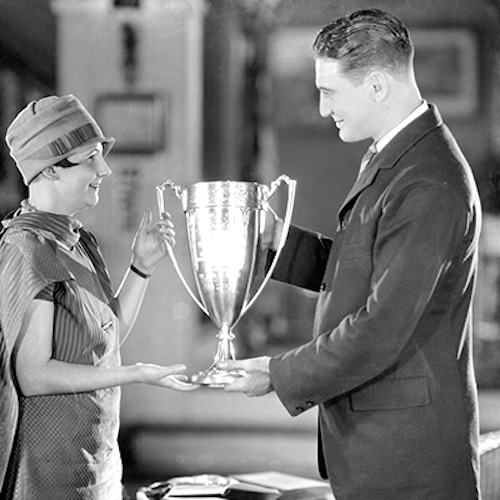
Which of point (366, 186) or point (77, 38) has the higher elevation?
point (77, 38)

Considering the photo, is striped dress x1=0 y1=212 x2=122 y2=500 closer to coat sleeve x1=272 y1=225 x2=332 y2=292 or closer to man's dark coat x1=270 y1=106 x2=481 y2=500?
man's dark coat x1=270 y1=106 x2=481 y2=500

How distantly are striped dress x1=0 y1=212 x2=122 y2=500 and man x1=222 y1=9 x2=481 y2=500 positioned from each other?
1.07 ft

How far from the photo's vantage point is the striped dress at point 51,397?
171 centimetres

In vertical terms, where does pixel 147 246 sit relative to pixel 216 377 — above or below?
above

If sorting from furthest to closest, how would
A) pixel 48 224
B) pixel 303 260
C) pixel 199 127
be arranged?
pixel 199 127, pixel 303 260, pixel 48 224

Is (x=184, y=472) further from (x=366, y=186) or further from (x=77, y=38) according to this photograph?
(x=366, y=186)

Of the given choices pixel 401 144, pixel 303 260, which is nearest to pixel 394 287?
pixel 401 144

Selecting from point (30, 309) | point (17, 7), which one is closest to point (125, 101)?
point (17, 7)

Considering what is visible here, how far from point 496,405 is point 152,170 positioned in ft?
7.35

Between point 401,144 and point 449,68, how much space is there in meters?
3.51

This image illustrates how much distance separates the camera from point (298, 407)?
5.53 ft

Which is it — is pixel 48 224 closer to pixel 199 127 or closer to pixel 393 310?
pixel 393 310

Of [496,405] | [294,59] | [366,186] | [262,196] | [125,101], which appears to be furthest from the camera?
[294,59]

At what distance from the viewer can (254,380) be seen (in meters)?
1.72
